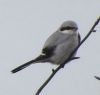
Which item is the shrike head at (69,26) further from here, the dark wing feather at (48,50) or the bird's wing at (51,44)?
the dark wing feather at (48,50)

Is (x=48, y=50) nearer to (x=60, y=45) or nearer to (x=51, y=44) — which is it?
(x=51, y=44)

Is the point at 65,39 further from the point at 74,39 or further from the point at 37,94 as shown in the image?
the point at 37,94

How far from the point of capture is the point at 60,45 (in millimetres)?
1680

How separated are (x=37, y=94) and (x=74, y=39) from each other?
1364mm

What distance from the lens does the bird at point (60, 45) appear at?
61.6 inches

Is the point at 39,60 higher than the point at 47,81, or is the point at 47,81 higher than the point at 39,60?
the point at 47,81

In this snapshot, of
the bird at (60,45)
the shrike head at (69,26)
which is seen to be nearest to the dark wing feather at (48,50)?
the bird at (60,45)

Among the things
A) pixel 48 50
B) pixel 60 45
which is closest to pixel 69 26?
pixel 60 45

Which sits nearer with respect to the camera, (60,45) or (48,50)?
(48,50)

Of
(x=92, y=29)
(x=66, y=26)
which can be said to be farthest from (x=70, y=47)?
(x=92, y=29)

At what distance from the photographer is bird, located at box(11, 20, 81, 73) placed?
1.57m

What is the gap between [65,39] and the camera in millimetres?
1905

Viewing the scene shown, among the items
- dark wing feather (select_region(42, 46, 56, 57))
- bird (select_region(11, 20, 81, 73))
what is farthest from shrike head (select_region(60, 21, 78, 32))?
dark wing feather (select_region(42, 46, 56, 57))

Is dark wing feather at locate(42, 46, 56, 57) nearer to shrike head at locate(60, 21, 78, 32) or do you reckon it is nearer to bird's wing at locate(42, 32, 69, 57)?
Result: bird's wing at locate(42, 32, 69, 57)
